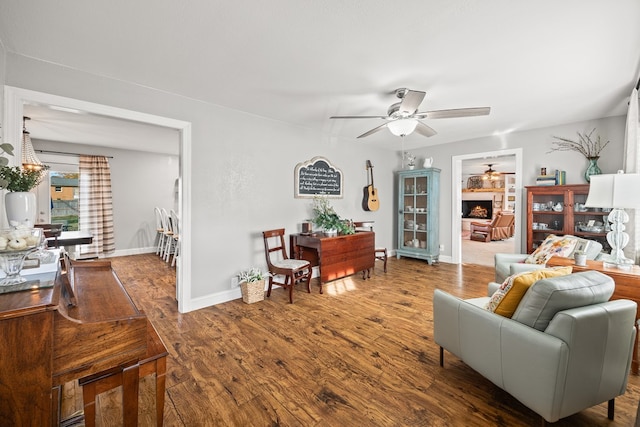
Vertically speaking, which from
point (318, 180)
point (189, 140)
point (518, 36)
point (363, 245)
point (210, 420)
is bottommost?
point (210, 420)

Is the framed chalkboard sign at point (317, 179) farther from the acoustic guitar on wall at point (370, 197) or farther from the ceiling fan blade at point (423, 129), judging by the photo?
the ceiling fan blade at point (423, 129)

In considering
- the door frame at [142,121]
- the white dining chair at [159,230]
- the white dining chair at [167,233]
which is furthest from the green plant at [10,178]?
the white dining chair at [159,230]

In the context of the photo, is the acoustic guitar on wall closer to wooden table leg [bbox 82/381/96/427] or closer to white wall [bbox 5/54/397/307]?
white wall [bbox 5/54/397/307]

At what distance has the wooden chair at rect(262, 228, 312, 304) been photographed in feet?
11.0

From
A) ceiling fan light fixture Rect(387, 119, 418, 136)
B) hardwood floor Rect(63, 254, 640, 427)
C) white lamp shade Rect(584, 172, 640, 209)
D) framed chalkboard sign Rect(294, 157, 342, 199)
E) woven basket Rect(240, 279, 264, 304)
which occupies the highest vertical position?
ceiling fan light fixture Rect(387, 119, 418, 136)

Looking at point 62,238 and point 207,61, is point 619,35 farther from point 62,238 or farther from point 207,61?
point 62,238

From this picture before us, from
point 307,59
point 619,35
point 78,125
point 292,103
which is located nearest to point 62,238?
point 78,125

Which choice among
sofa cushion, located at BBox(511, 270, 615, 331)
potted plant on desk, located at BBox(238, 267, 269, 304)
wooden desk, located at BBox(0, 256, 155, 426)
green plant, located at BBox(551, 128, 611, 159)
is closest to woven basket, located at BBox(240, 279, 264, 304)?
potted plant on desk, located at BBox(238, 267, 269, 304)

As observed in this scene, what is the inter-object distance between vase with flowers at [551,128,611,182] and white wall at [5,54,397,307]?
3647mm

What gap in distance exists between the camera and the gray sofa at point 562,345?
1290mm

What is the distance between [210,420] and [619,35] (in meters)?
3.56

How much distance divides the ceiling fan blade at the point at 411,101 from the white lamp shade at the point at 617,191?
1.58 metres

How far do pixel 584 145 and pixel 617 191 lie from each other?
2.43m

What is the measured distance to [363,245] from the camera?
4285 mm
